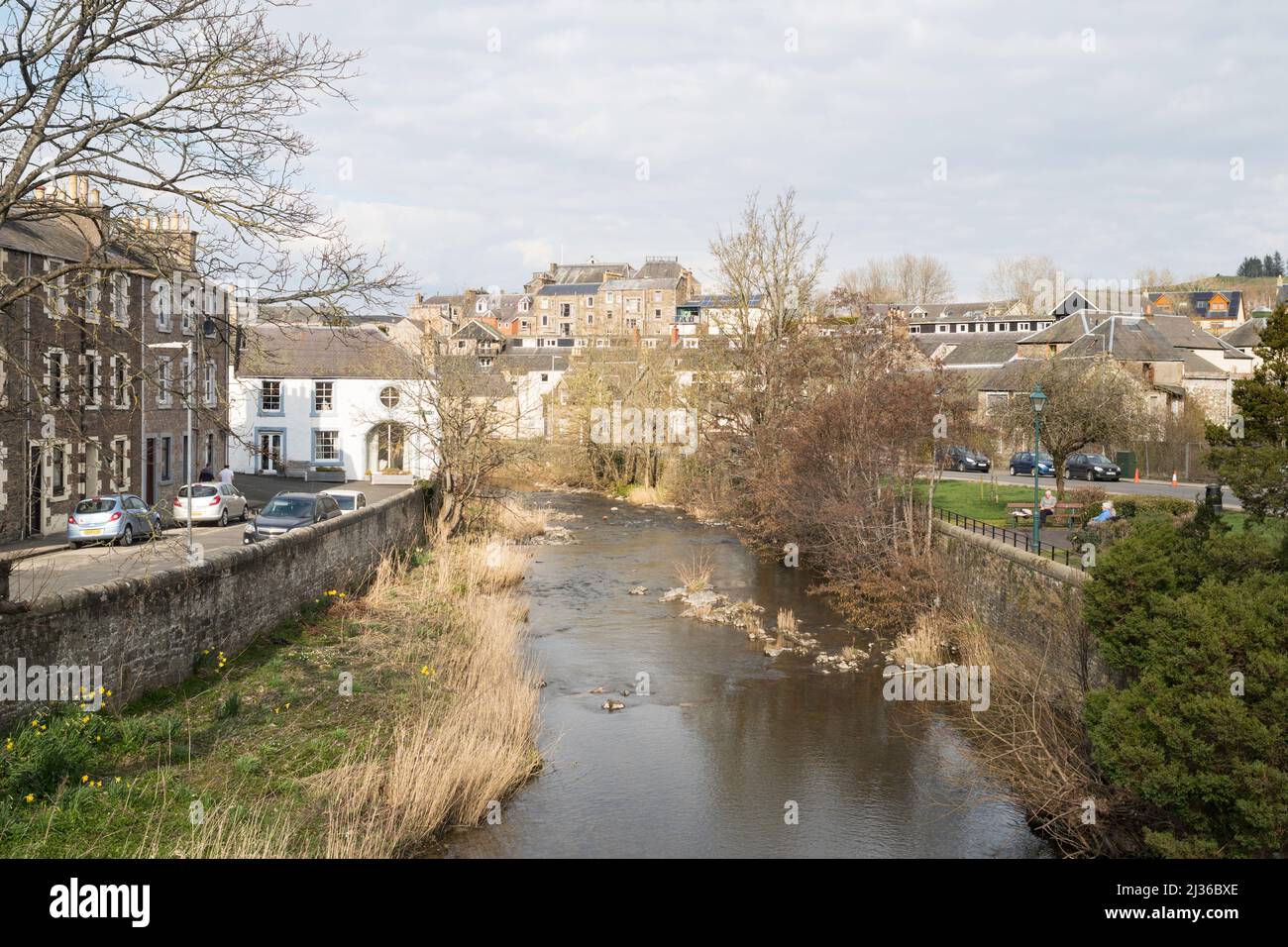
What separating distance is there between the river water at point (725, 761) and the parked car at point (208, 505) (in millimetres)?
13035

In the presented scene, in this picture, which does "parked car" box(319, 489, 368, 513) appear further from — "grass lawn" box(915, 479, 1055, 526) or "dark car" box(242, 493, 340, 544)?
"grass lawn" box(915, 479, 1055, 526)

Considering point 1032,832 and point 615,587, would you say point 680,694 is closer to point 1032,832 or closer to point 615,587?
point 1032,832

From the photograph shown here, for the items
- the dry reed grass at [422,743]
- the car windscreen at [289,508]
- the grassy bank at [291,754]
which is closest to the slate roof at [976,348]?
the car windscreen at [289,508]

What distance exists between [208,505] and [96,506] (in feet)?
16.6

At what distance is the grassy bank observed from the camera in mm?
9648

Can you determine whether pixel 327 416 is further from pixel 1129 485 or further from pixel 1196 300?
pixel 1196 300

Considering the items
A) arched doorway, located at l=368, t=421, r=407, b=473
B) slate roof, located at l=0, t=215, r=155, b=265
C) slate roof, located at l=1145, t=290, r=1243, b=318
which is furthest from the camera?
slate roof, located at l=1145, t=290, r=1243, b=318

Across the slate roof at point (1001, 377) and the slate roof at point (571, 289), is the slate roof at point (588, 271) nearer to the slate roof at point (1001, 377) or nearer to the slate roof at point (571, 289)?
the slate roof at point (571, 289)

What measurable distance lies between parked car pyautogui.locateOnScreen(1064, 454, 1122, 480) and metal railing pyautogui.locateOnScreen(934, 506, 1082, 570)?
13876 mm

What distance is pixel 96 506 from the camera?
25.5 m

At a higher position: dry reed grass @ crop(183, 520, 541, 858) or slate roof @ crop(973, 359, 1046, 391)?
slate roof @ crop(973, 359, 1046, 391)

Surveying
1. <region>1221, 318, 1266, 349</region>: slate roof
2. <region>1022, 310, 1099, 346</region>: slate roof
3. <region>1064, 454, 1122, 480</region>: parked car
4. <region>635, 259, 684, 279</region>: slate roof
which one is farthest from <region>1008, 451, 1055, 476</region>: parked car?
<region>635, 259, 684, 279</region>: slate roof

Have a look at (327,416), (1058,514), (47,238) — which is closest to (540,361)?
(327,416)
